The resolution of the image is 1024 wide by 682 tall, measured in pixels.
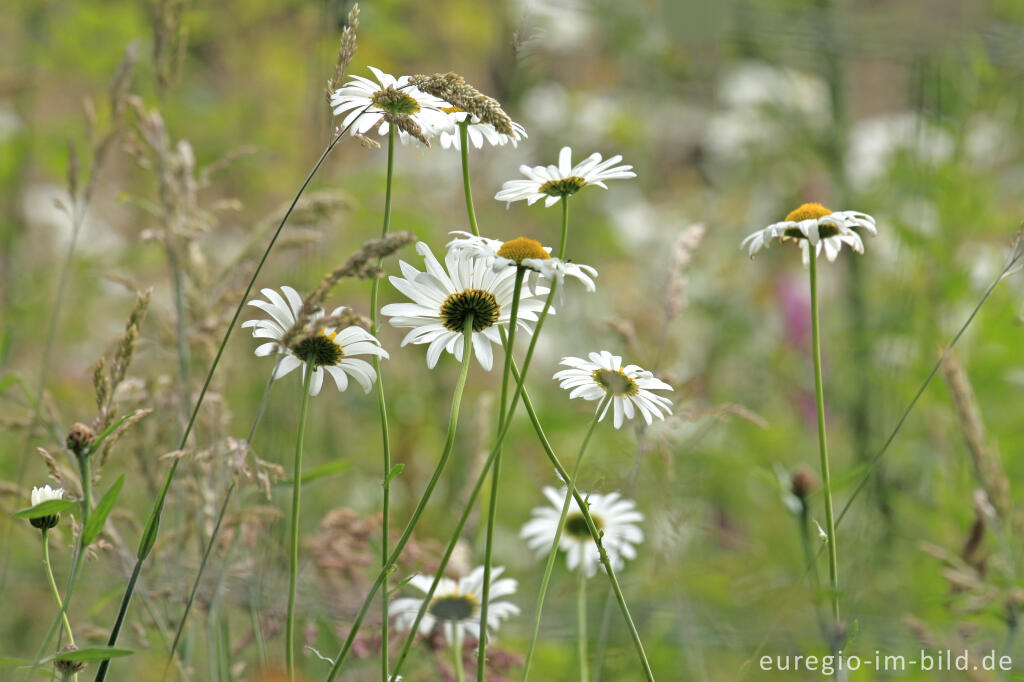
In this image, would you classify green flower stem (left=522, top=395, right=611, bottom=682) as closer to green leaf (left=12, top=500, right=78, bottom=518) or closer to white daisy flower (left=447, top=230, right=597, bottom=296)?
white daisy flower (left=447, top=230, right=597, bottom=296)

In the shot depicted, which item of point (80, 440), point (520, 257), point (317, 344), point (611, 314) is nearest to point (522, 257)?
point (520, 257)

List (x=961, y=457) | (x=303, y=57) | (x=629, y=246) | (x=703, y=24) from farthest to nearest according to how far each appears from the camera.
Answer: (x=629, y=246)
(x=303, y=57)
(x=703, y=24)
(x=961, y=457)

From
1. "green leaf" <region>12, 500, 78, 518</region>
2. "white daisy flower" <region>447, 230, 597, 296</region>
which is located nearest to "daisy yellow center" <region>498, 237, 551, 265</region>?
"white daisy flower" <region>447, 230, 597, 296</region>

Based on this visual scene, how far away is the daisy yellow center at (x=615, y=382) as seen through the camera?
1.53ft

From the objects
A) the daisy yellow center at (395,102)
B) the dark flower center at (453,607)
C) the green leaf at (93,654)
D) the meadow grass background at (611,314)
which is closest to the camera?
the green leaf at (93,654)

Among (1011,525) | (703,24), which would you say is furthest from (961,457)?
(703,24)

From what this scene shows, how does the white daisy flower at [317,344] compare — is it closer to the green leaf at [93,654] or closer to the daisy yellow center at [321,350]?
the daisy yellow center at [321,350]

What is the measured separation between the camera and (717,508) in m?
1.79

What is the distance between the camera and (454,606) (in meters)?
0.61

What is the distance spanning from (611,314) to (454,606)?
1.32 m

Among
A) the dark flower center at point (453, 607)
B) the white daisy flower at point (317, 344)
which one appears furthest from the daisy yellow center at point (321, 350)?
the dark flower center at point (453, 607)

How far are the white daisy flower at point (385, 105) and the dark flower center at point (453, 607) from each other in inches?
12.1

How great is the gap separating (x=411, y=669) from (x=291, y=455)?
26 centimetres

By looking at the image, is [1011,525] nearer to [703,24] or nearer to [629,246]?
[703,24]
